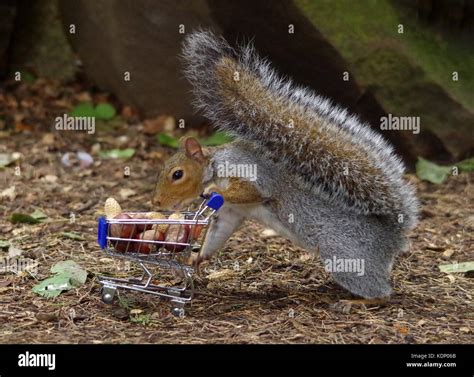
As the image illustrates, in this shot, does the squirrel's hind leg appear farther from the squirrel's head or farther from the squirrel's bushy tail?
the squirrel's head

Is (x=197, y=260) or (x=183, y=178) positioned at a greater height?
(x=183, y=178)

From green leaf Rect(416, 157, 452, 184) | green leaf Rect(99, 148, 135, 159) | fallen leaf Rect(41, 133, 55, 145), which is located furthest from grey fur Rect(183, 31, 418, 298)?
fallen leaf Rect(41, 133, 55, 145)

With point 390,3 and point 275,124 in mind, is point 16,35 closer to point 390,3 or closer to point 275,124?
point 390,3

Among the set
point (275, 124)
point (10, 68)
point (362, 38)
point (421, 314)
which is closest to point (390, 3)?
point (362, 38)

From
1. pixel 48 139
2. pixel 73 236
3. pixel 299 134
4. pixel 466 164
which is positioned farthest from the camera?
pixel 48 139

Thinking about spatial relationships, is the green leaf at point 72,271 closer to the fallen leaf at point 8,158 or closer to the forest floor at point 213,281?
the forest floor at point 213,281

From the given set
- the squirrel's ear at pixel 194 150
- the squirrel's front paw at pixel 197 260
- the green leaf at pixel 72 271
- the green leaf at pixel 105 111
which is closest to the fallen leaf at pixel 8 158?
the green leaf at pixel 105 111

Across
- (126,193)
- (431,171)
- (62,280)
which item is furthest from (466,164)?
(62,280)

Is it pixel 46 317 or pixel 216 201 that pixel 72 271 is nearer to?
pixel 46 317
